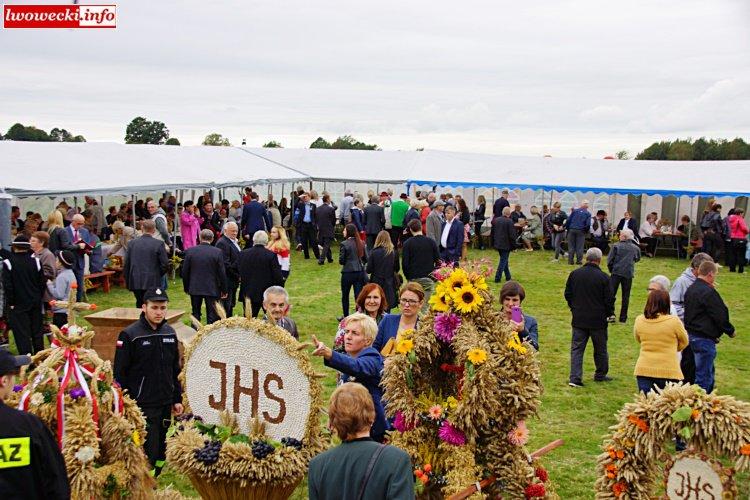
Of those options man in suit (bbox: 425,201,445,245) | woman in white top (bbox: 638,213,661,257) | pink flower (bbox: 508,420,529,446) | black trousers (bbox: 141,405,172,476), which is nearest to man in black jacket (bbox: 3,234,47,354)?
black trousers (bbox: 141,405,172,476)

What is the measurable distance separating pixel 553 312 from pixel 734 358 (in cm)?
359

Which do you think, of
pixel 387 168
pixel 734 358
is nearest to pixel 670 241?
pixel 387 168

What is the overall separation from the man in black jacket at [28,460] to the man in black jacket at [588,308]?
22.5ft

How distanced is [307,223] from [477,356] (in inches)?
614

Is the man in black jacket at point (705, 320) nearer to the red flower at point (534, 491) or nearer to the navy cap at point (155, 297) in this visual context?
the red flower at point (534, 491)

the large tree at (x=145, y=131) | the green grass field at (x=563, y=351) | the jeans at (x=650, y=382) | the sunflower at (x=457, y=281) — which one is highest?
the large tree at (x=145, y=131)

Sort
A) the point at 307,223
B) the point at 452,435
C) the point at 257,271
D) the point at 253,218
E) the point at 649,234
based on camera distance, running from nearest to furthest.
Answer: the point at 452,435
the point at 257,271
the point at 253,218
the point at 307,223
the point at 649,234

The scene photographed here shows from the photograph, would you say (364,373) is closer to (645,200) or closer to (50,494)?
(50,494)

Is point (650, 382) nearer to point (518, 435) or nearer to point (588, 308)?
point (588, 308)

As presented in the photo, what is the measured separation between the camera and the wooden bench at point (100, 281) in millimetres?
14941

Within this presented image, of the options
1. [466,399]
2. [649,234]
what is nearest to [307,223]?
[649,234]

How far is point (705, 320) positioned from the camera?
793cm

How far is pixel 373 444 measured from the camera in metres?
3.54

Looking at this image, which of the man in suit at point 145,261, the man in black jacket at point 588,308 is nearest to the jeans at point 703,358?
the man in black jacket at point 588,308
